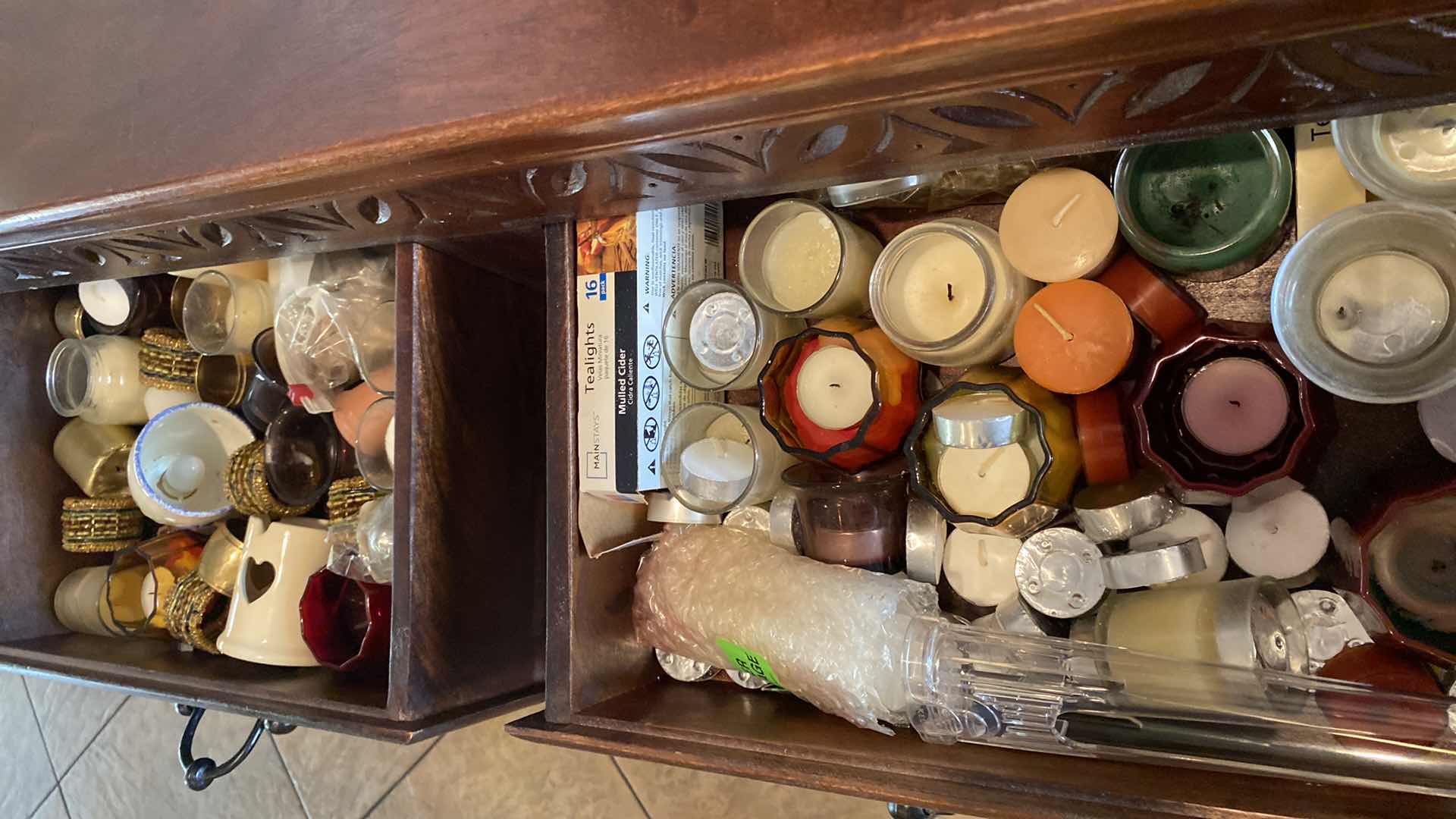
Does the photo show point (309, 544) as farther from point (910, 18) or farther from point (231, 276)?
point (910, 18)

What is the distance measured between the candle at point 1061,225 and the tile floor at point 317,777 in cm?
66

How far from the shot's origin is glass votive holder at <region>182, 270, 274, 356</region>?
1.03 metres

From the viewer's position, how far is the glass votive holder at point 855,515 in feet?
2.35

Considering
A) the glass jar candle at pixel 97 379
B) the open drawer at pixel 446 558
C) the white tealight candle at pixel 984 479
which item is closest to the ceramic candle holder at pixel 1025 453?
the white tealight candle at pixel 984 479

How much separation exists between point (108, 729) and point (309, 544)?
968 millimetres

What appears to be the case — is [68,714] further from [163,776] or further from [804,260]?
[804,260]

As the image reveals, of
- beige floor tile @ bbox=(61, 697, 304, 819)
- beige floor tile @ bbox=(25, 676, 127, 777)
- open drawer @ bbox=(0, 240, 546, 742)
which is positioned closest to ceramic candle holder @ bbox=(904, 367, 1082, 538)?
open drawer @ bbox=(0, 240, 546, 742)

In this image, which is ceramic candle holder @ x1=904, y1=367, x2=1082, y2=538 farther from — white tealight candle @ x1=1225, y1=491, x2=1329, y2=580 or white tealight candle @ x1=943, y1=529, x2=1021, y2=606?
white tealight candle @ x1=1225, y1=491, x2=1329, y2=580

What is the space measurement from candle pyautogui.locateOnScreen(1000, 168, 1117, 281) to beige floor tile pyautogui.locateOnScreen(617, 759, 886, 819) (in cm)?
65

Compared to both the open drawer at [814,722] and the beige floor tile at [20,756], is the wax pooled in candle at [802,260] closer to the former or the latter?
the open drawer at [814,722]

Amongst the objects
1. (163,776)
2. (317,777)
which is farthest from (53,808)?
(317,777)

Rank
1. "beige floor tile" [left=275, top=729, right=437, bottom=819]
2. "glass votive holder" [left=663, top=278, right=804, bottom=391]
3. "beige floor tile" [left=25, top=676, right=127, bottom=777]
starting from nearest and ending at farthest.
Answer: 1. "glass votive holder" [left=663, top=278, right=804, bottom=391]
2. "beige floor tile" [left=275, top=729, right=437, bottom=819]
3. "beige floor tile" [left=25, top=676, right=127, bottom=777]

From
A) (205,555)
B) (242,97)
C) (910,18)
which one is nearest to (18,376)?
(205,555)

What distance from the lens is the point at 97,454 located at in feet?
3.94
